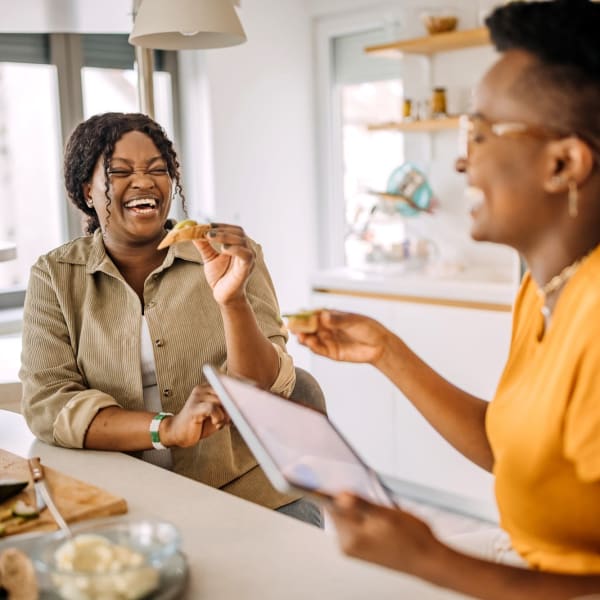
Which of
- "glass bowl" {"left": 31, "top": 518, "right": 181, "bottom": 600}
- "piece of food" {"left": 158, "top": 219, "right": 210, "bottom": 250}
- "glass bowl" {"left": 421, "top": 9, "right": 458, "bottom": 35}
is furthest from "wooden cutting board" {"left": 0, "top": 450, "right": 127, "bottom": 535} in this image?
"glass bowl" {"left": 421, "top": 9, "right": 458, "bottom": 35}

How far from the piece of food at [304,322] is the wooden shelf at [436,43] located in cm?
238

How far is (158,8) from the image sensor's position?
6.46 feet

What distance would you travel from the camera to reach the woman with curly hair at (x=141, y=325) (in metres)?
1.62

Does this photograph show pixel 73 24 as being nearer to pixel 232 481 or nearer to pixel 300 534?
pixel 232 481

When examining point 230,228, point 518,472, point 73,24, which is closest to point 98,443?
point 230,228

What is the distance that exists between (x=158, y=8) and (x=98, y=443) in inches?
40.7

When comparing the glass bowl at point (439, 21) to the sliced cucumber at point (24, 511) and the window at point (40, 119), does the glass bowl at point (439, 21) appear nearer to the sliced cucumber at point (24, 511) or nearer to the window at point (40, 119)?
the window at point (40, 119)

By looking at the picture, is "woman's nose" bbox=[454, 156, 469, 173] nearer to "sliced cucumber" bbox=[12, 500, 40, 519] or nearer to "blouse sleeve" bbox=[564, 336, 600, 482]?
"blouse sleeve" bbox=[564, 336, 600, 482]

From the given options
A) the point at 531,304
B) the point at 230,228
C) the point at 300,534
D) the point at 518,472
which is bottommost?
the point at 300,534

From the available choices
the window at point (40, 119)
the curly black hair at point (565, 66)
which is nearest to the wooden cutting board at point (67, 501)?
the curly black hair at point (565, 66)

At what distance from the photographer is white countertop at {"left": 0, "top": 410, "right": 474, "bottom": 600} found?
1.03 metres

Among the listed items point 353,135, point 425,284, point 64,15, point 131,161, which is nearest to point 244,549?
point 131,161

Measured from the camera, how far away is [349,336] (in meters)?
1.39

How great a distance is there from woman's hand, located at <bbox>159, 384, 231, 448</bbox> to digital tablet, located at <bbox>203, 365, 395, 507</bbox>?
356mm
